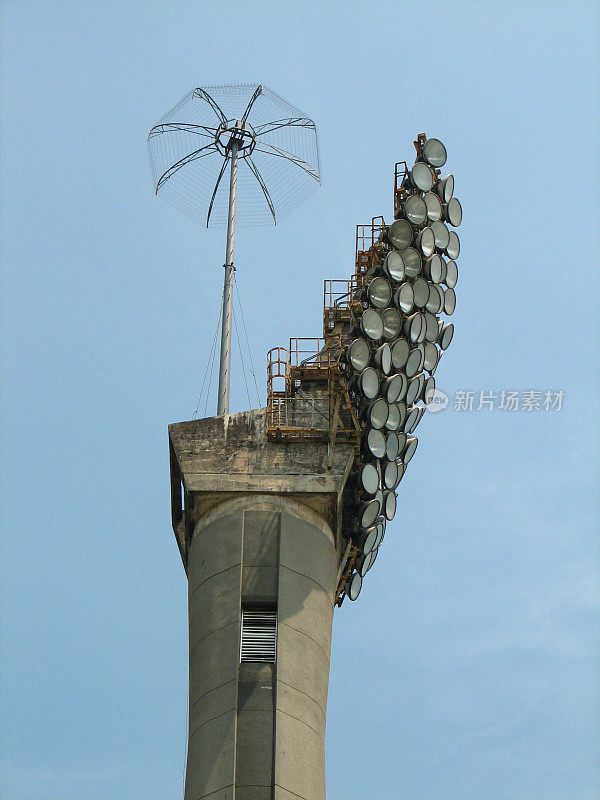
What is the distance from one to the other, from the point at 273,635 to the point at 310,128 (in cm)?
1921

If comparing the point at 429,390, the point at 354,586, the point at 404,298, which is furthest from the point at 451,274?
the point at 354,586

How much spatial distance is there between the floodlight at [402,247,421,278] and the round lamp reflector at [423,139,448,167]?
10.5 feet

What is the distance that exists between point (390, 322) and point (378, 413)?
2895mm

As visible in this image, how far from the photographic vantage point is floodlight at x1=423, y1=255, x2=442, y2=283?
44.7 metres

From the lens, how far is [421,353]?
44250 mm

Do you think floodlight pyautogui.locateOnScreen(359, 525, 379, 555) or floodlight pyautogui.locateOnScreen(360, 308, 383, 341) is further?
floodlight pyautogui.locateOnScreen(359, 525, 379, 555)

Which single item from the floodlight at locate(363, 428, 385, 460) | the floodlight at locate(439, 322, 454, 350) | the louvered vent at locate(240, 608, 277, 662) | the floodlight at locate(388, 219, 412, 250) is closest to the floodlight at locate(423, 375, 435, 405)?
the floodlight at locate(439, 322, 454, 350)

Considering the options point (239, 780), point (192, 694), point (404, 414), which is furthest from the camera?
point (404, 414)

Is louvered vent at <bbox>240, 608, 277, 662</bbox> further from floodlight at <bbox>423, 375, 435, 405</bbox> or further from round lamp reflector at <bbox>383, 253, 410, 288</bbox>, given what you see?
round lamp reflector at <bbox>383, 253, 410, 288</bbox>

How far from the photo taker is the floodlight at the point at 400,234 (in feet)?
146

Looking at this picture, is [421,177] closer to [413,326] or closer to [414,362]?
[413,326]

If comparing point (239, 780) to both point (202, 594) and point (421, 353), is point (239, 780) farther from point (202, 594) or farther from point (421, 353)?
point (421, 353)

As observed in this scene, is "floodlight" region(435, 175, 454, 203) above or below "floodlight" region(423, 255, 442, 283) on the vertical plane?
above

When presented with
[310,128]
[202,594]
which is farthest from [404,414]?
[310,128]
